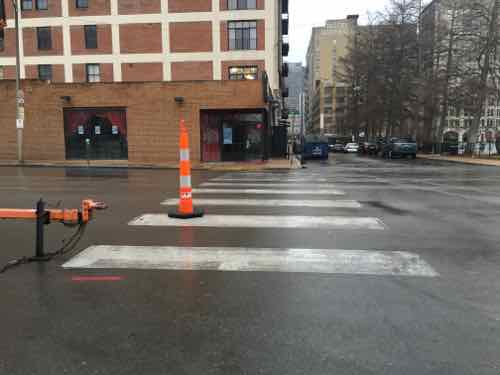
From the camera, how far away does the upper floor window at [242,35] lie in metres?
35.6

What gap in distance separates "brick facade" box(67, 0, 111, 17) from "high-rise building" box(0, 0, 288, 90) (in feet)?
0.25

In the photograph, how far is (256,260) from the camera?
5.11 metres


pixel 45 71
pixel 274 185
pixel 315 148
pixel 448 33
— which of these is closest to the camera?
pixel 274 185

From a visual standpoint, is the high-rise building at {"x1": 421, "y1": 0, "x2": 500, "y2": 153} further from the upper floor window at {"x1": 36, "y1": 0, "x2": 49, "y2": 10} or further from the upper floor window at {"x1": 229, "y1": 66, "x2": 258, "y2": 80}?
the upper floor window at {"x1": 36, "y1": 0, "x2": 49, "y2": 10}

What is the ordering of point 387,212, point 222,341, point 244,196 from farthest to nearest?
point 244,196 < point 387,212 < point 222,341

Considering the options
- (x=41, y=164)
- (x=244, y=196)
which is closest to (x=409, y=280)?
(x=244, y=196)

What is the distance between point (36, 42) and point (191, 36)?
1407 centimetres

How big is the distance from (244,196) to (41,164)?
1711 centimetres

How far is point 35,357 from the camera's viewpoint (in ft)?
9.75

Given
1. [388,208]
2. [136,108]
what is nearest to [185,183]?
[388,208]

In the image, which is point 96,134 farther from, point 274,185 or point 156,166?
point 274,185

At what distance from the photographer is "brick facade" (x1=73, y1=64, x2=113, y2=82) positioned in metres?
38.2

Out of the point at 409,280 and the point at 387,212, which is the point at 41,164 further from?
the point at 409,280

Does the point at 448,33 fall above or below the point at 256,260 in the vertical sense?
above
